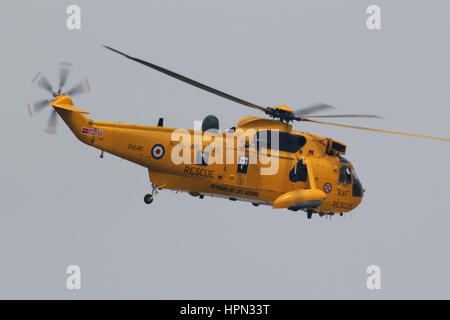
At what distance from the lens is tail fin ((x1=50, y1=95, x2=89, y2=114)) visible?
85.3 ft

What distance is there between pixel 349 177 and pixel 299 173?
9.49 ft

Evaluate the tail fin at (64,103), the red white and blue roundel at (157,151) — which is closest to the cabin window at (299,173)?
the red white and blue roundel at (157,151)

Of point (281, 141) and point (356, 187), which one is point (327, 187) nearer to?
point (356, 187)

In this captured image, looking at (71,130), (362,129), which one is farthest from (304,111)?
(71,130)

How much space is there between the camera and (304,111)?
2914 cm

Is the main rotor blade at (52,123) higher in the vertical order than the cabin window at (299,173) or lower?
higher

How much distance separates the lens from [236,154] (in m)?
28.4

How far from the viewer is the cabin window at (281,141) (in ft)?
94.8

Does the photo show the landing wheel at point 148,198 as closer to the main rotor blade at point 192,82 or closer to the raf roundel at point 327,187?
the main rotor blade at point 192,82

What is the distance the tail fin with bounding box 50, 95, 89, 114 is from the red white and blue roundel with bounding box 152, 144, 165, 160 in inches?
106

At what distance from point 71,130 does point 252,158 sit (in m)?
6.56

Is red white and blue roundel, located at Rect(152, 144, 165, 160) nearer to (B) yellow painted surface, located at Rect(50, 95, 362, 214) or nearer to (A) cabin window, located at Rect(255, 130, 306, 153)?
(B) yellow painted surface, located at Rect(50, 95, 362, 214)

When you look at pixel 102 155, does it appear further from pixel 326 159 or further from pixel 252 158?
pixel 326 159

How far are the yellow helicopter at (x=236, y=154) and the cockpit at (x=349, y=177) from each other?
66 millimetres
